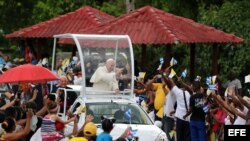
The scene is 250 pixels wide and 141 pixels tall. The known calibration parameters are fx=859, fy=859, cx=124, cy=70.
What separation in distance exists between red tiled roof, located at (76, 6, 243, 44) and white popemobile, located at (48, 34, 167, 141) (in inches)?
168

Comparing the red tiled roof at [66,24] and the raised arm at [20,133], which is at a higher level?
the red tiled roof at [66,24]

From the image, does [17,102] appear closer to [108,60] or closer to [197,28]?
[108,60]

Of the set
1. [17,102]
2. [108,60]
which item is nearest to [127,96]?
[108,60]

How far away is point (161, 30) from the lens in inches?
985

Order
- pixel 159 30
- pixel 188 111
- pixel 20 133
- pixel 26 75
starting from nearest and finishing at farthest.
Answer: pixel 20 133 < pixel 26 75 < pixel 188 111 < pixel 159 30

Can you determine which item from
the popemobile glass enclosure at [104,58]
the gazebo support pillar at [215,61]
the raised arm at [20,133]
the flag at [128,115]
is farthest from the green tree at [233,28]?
the raised arm at [20,133]

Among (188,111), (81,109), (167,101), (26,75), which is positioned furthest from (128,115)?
(167,101)

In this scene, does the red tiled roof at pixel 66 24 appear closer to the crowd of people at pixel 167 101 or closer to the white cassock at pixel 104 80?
the crowd of people at pixel 167 101

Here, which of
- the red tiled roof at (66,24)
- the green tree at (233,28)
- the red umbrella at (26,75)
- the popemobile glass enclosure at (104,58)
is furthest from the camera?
the red tiled roof at (66,24)

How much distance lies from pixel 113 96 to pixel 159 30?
664 centimetres

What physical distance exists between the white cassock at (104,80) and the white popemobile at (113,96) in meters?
0.14

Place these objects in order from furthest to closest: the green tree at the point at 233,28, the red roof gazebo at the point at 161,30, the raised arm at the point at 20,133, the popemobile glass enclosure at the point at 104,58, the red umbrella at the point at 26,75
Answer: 1. the green tree at the point at 233,28
2. the red roof gazebo at the point at 161,30
3. the popemobile glass enclosure at the point at 104,58
4. the red umbrella at the point at 26,75
5. the raised arm at the point at 20,133

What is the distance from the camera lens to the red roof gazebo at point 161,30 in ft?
81.3

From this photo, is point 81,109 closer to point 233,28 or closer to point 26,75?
point 26,75
